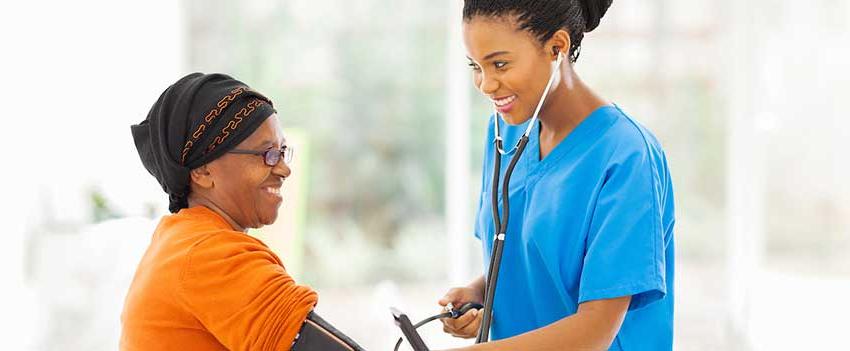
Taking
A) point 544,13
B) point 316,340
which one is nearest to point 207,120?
point 316,340

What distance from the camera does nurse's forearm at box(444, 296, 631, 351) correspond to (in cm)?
120

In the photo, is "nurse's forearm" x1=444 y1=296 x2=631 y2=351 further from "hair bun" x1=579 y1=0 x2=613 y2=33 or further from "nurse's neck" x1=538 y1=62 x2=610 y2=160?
"hair bun" x1=579 y1=0 x2=613 y2=33

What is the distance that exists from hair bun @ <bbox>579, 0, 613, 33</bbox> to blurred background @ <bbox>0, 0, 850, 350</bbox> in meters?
2.32

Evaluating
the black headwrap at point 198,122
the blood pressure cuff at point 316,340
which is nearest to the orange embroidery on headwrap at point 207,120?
the black headwrap at point 198,122

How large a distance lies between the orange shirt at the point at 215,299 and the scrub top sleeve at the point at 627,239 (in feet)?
1.22

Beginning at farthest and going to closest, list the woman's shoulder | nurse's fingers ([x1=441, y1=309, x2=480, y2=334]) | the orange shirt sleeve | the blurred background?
1. the blurred background
2. nurse's fingers ([x1=441, y1=309, x2=480, y2=334])
3. the woman's shoulder
4. the orange shirt sleeve

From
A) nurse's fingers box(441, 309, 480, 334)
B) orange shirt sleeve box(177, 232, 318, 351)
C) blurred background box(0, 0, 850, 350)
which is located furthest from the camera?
blurred background box(0, 0, 850, 350)

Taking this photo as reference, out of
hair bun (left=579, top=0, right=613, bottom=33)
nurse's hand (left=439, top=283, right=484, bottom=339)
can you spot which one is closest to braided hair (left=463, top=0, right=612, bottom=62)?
hair bun (left=579, top=0, right=613, bottom=33)

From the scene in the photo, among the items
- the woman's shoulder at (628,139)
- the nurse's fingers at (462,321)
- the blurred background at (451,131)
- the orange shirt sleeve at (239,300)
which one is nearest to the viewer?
the orange shirt sleeve at (239,300)

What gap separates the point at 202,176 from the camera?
4.27 feet

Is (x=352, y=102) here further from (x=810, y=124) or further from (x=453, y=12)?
(x=810, y=124)

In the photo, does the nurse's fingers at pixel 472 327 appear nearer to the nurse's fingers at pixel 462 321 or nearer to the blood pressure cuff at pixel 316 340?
the nurse's fingers at pixel 462 321

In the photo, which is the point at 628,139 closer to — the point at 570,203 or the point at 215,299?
the point at 570,203

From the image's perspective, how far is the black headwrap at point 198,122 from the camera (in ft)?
4.11
